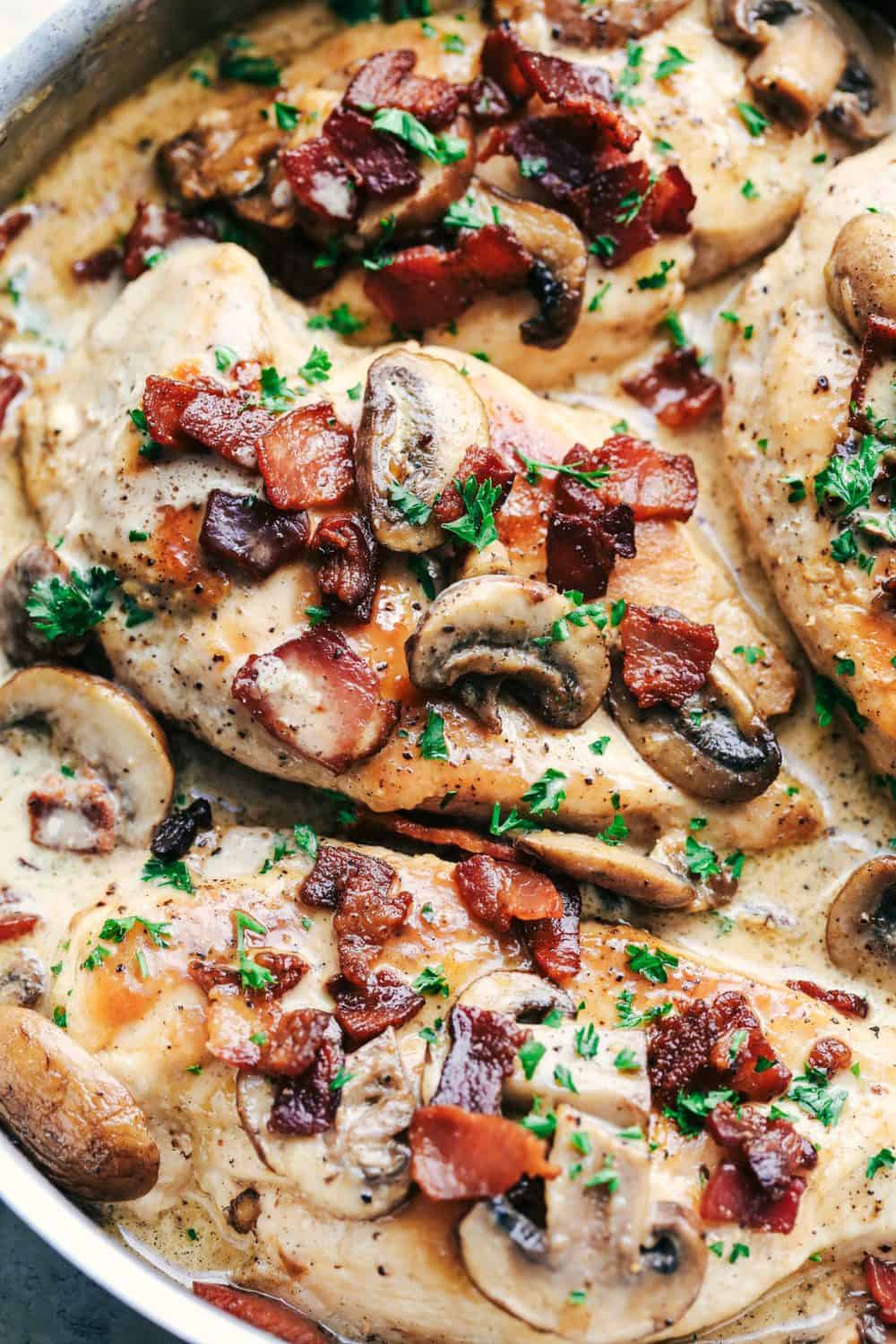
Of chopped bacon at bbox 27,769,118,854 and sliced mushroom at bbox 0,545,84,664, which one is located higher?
sliced mushroom at bbox 0,545,84,664

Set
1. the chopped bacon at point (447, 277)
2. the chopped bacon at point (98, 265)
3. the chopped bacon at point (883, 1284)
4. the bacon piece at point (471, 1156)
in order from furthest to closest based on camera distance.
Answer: the chopped bacon at point (98, 265), the chopped bacon at point (447, 277), the chopped bacon at point (883, 1284), the bacon piece at point (471, 1156)

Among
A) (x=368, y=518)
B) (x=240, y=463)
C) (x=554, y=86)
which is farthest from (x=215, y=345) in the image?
(x=554, y=86)

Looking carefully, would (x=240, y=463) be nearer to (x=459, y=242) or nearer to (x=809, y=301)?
(x=459, y=242)

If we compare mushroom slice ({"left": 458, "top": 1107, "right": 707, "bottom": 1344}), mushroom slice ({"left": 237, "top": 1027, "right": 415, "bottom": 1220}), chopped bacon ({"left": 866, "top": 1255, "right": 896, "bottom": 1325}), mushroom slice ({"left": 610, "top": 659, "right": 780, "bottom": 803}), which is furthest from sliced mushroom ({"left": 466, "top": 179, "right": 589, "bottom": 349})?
chopped bacon ({"left": 866, "top": 1255, "right": 896, "bottom": 1325})

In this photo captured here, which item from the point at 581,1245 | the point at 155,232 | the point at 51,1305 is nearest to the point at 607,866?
the point at 581,1245

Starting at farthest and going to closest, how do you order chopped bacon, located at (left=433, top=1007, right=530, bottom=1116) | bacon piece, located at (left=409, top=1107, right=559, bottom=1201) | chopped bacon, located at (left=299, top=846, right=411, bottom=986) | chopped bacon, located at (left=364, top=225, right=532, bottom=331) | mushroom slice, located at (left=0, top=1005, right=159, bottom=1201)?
1. chopped bacon, located at (left=364, top=225, right=532, bottom=331)
2. chopped bacon, located at (left=299, top=846, right=411, bottom=986)
3. mushroom slice, located at (left=0, top=1005, right=159, bottom=1201)
4. chopped bacon, located at (left=433, top=1007, right=530, bottom=1116)
5. bacon piece, located at (left=409, top=1107, right=559, bottom=1201)

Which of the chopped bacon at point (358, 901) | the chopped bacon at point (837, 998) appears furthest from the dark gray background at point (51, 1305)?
the chopped bacon at point (837, 998)

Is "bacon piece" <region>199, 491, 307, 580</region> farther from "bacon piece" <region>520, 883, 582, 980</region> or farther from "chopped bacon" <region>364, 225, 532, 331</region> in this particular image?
"bacon piece" <region>520, 883, 582, 980</region>

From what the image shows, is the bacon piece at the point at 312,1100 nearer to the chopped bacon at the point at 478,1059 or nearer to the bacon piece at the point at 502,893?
the chopped bacon at the point at 478,1059
